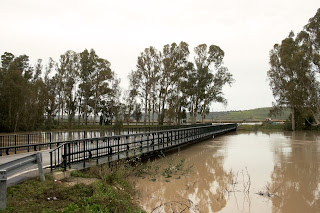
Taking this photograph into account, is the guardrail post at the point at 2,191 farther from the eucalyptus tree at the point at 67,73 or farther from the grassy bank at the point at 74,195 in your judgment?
the eucalyptus tree at the point at 67,73

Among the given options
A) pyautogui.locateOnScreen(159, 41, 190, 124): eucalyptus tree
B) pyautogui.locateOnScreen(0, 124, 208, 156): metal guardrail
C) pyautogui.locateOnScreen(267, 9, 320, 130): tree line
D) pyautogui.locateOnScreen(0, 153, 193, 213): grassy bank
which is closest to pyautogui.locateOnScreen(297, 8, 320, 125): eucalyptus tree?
pyautogui.locateOnScreen(267, 9, 320, 130): tree line

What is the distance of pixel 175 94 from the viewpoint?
53562 mm

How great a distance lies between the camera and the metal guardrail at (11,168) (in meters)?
5.07

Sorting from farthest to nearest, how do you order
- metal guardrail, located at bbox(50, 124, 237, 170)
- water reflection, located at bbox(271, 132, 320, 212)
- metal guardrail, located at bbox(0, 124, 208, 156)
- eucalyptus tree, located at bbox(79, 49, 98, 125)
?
1. eucalyptus tree, located at bbox(79, 49, 98, 125)
2. metal guardrail, located at bbox(0, 124, 208, 156)
3. metal guardrail, located at bbox(50, 124, 237, 170)
4. water reflection, located at bbox(271, 132, 320, 212)

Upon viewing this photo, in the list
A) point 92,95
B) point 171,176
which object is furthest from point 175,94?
point 171,176

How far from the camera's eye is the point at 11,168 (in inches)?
234

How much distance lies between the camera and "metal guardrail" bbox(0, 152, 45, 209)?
5.07 m

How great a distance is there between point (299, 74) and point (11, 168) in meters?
45.2

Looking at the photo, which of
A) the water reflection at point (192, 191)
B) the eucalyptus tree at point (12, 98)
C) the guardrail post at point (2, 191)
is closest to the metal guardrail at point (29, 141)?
the water reflection at point (192, 191)

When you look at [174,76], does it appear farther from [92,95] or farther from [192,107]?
[92,95]

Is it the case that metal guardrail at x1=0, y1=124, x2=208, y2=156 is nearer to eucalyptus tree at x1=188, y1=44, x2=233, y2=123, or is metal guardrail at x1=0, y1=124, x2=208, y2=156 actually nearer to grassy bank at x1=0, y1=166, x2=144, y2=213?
grassy bank at x1=0, y1=166, x2=144, y2=213

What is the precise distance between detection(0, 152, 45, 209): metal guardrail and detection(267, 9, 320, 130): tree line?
142 ft

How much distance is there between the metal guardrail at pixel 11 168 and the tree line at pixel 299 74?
4329 cm

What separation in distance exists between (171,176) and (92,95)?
47.1m
